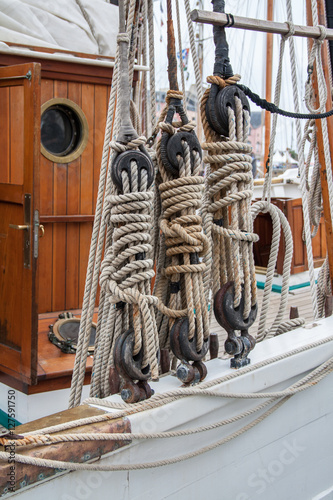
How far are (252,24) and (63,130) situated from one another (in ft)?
7.01

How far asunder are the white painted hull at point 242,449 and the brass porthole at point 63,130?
7.56 feet

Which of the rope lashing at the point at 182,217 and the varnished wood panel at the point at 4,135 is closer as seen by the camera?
the rope lashing at the point at 182,217

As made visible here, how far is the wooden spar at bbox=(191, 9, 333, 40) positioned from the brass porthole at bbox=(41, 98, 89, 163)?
1.94m

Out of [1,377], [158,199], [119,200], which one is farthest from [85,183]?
[119,200]

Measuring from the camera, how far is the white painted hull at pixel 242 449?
1621 millimetres

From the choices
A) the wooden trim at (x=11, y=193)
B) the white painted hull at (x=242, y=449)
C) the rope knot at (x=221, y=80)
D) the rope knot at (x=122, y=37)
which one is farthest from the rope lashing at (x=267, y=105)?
A: the wooden trim at (x=11, y=193)

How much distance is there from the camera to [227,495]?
6.42 feet

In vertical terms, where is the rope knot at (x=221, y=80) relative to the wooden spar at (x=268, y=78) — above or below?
below

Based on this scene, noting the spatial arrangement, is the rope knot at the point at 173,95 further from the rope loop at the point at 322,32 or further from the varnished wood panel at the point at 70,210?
the varnished wood panel at the point at 70,210

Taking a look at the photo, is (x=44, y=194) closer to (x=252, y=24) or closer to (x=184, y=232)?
(x=252, y=24)

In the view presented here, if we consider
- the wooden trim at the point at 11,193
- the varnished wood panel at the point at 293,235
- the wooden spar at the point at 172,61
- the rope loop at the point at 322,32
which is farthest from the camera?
the varnished wood panel at the point at 293,235

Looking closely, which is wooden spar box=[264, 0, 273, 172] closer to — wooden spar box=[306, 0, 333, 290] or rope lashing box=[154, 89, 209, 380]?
wooden spar box=[306, 0, 333, 290]

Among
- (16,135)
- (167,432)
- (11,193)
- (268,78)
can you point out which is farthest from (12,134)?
(268,78)

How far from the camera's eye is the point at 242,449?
200 centimetres
